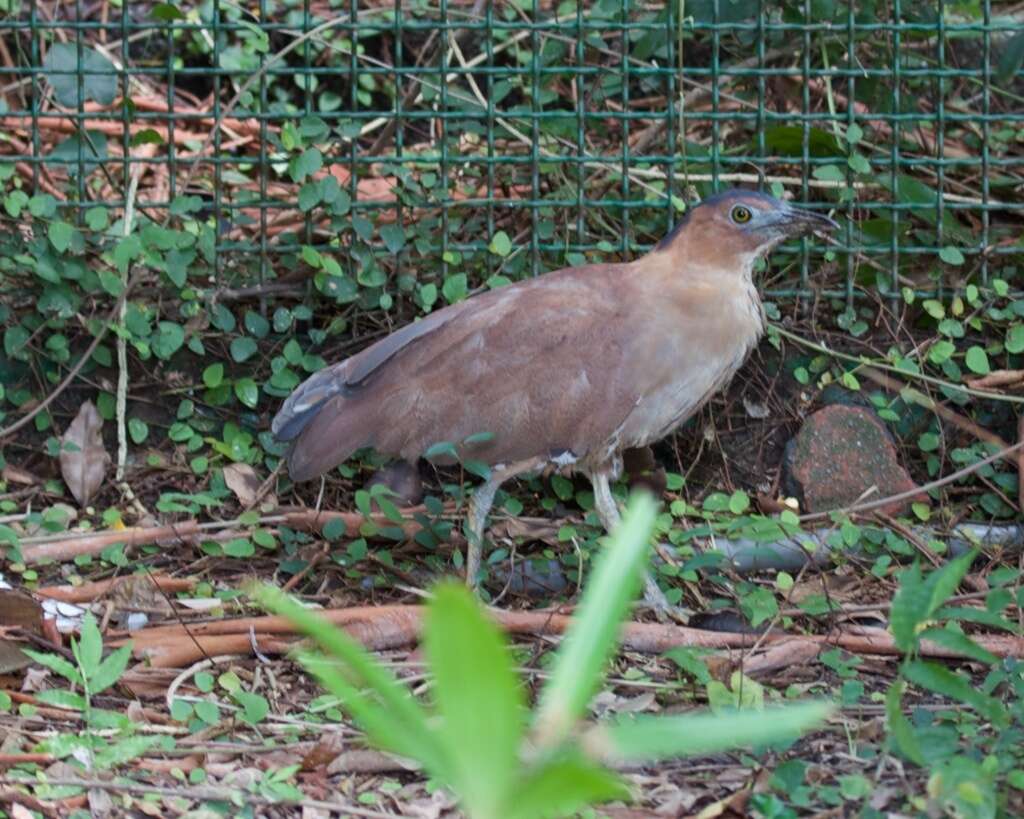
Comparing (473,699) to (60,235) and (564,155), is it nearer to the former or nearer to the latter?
(60,235)

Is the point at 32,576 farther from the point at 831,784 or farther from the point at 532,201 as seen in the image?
the point at 831,784

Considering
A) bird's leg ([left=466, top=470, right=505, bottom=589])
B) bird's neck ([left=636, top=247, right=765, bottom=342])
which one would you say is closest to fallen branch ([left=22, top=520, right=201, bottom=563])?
bird's leg ([left=466, top=470, right=505, bottom=589])

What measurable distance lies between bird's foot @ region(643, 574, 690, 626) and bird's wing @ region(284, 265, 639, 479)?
48 centimetres

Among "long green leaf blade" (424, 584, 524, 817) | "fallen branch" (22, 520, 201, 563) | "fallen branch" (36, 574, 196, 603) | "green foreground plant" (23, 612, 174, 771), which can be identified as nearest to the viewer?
"long green leaf blade" (424, 584, 524, 817)

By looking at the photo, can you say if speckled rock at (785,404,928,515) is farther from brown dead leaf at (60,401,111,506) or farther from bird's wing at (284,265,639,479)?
brown dead leaf at (60,401,111,506)

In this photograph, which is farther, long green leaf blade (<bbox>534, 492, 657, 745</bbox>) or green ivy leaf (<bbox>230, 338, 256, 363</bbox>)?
green ivy leaf (<bbox>230, 338, 256, 363</bbox>)

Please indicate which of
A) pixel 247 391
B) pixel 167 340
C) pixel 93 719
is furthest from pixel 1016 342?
pixel 93 719

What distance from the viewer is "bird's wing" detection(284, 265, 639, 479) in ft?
16.4

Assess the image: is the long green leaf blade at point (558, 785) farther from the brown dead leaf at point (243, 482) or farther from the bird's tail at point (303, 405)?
the brown dead leaf at point (243, 482)

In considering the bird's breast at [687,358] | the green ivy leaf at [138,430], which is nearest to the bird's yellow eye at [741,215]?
the bird's breast at [687,358]

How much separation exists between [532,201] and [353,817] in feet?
9.06

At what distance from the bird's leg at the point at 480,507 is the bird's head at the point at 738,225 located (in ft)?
2.95

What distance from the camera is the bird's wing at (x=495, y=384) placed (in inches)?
197

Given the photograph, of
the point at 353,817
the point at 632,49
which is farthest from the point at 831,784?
the point at 632,49
